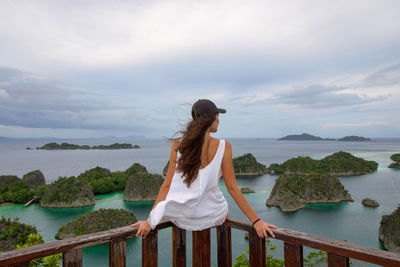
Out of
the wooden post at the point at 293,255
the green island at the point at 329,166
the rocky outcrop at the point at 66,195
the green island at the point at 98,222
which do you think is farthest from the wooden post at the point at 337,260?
the green island at the point at 329,166

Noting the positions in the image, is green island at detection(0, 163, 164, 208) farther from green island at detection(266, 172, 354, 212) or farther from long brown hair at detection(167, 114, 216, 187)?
long brown hair at detection(167, 114, 216, 187)

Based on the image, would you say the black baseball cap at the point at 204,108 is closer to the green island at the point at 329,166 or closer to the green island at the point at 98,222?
the green island at the point at 98,222

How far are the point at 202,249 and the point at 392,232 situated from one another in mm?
26390

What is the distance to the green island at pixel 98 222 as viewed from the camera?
68.3 feet

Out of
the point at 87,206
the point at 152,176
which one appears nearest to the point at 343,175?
the point at 152,176

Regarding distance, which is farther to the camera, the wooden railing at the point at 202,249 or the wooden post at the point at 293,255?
the wooden post at the point at 293,255

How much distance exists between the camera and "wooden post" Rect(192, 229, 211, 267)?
7.73 ft

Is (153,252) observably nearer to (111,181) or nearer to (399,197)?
(111,181)

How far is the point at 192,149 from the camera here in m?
2.17

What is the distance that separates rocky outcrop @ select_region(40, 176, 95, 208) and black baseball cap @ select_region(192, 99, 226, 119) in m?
34.7

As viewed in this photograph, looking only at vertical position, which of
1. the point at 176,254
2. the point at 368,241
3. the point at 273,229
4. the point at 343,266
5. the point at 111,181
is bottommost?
the point at 368,241

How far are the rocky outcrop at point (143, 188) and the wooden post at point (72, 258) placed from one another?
35.2 meters

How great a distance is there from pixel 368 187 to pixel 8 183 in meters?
56.5

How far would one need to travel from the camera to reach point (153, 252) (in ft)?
7.48
